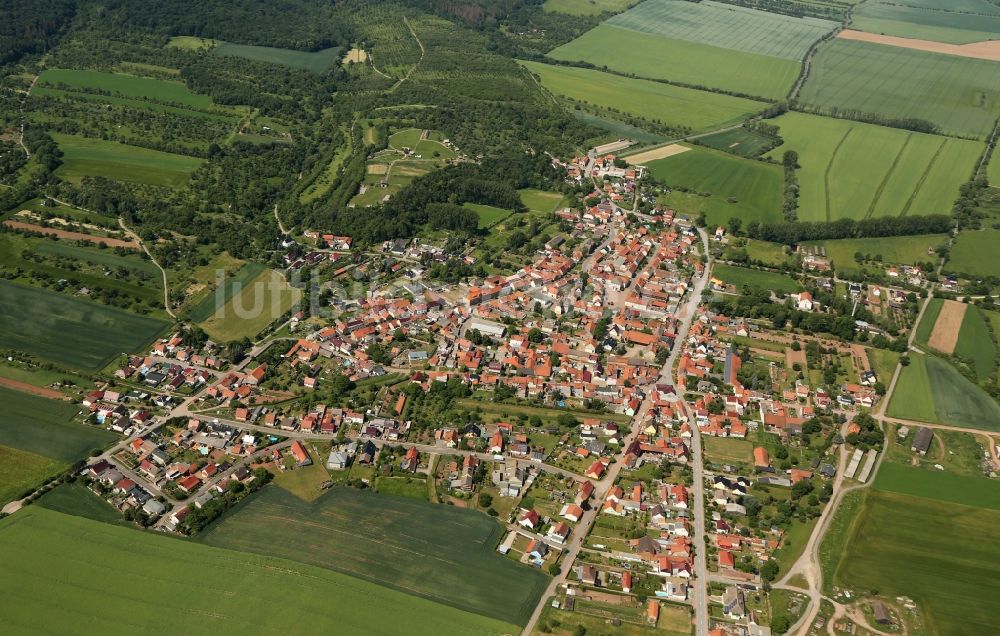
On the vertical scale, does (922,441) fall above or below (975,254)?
below

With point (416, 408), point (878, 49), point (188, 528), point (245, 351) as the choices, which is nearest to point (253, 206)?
point (245, 351)

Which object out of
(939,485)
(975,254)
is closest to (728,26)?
(975,254)

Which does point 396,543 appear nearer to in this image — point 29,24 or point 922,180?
point 922,180

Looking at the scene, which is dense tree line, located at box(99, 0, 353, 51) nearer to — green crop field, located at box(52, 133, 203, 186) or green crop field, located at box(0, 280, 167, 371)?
green crop field, located at box(52, 133, 203, 186)

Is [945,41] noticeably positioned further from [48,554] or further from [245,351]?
[48,554]

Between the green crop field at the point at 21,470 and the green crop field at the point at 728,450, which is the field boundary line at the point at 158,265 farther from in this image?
the green crop field at the point at 728,450
